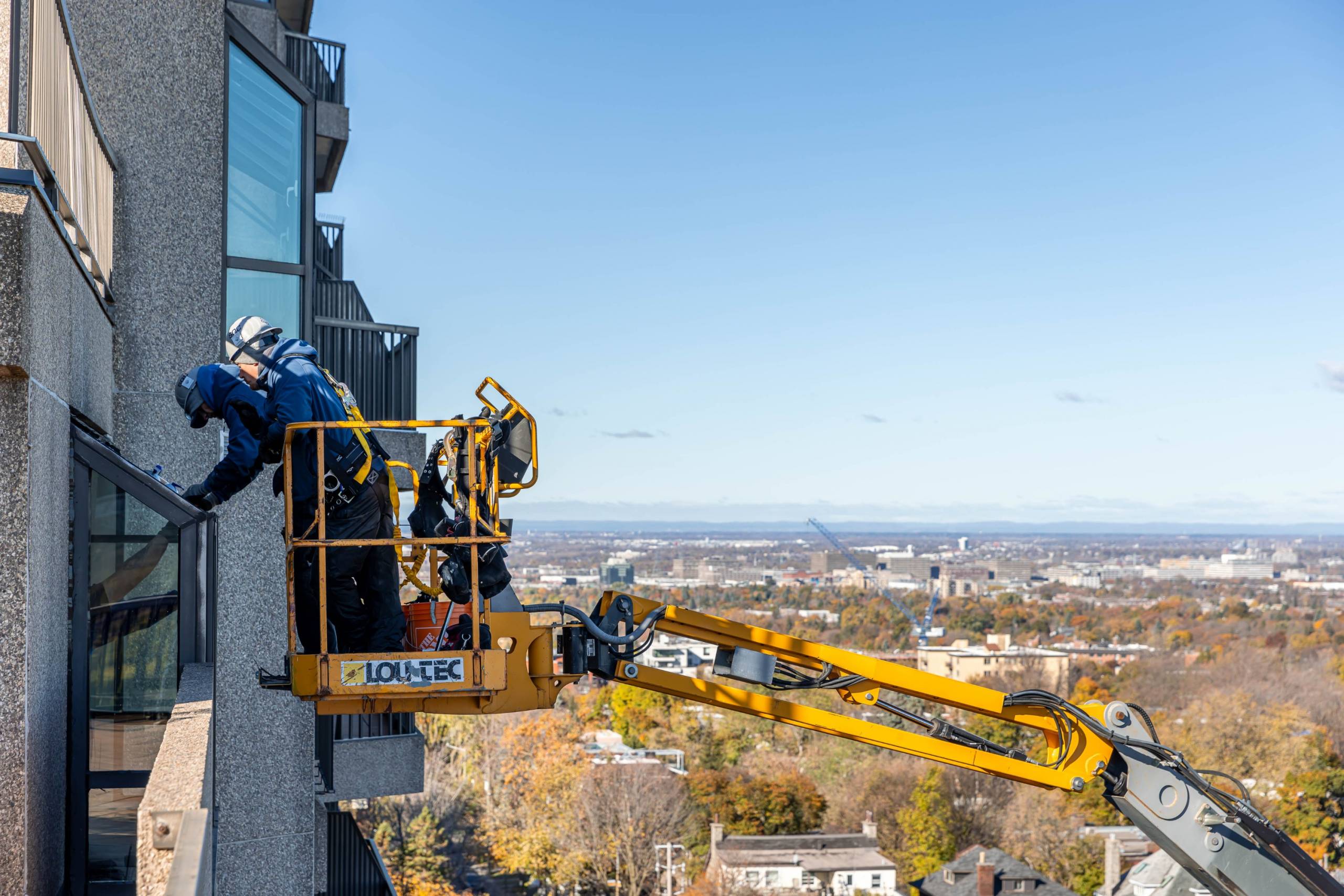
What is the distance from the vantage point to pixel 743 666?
22.5 feet

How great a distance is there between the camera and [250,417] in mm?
5965

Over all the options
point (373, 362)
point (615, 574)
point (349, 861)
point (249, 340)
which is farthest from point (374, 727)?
point (615, 574)

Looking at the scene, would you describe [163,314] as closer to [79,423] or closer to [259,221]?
[259,221]

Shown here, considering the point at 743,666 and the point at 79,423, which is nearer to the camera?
the point at 79,423

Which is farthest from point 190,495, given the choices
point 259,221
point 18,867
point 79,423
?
point 259,221

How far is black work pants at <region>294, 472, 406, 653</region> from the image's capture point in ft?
19.2

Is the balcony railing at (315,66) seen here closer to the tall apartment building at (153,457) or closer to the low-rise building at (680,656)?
the tall apartment building at (153,457)

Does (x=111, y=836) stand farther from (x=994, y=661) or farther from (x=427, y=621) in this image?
(x=994, y=661)

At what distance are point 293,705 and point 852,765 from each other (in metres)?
54.2

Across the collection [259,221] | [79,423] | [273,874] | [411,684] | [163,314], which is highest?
[259,221]

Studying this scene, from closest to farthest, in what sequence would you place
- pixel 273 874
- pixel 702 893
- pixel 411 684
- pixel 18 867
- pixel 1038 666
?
pixel 18 867, pixel 411 684, pixel 273 874, pixel 702 893, pixel 1038 666

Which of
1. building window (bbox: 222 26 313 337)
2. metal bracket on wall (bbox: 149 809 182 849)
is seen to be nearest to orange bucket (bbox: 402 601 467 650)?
metal bracket on wall (bbox: 149 809 182 849)

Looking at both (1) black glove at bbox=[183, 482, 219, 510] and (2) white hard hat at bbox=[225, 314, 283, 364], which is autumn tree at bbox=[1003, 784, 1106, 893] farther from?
(2) white hard hat at bbox=[225, 314, 283, 364]

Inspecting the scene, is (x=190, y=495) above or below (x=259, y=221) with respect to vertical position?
below
